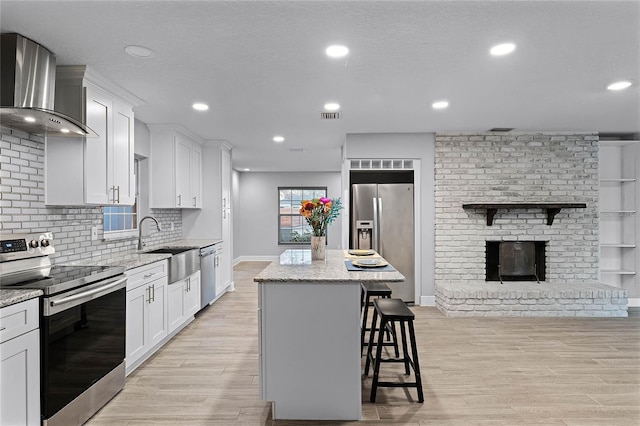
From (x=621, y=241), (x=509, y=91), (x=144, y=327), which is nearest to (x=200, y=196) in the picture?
(x=144, y=327)

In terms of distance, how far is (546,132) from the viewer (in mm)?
5176

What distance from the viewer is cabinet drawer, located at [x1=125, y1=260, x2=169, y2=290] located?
2.98 metres

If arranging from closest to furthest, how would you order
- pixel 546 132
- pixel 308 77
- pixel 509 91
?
1. pixel 308 77
2. pixel 509 91
3. pixel 546 132

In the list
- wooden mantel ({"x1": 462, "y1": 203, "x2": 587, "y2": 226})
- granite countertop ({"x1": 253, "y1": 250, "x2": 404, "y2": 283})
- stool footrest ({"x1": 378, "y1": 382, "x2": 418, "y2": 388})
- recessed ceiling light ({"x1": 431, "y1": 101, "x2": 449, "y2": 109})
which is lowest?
stool footrest ({"x1": 378, "y1": 382, "x2": 418, "y2": 388})

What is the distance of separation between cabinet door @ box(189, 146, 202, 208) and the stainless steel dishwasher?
724 millimetres

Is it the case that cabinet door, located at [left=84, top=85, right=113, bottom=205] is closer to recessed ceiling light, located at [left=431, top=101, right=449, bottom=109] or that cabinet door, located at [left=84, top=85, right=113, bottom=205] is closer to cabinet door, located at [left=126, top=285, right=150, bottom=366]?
cabinet door, located at [left=126, top=285, right=150, bottom=366]

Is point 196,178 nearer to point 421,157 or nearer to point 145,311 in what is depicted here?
point 145,311

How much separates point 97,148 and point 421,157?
13.1 ft

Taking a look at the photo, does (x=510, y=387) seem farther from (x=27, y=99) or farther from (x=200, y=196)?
(x=200, y=196)

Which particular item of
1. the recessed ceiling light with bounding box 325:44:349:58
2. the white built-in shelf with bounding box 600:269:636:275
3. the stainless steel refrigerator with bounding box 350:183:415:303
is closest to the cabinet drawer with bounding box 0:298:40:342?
the recessed ceiling light with bounding box 325:44:349:58

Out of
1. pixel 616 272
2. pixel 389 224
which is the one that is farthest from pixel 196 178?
pixel 616 272

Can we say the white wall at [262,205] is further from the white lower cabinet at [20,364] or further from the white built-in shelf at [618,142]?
the white lower cabinet at [20,364]

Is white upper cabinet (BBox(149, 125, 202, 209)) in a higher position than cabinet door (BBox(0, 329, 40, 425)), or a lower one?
higher

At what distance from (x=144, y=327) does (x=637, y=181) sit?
6.48 meters
